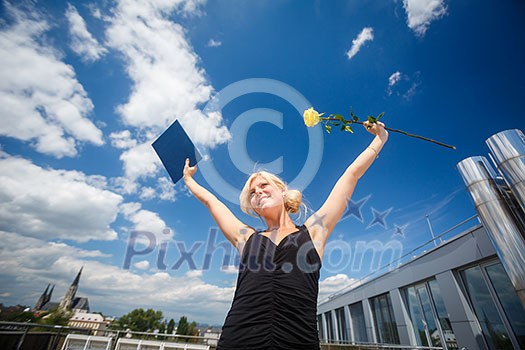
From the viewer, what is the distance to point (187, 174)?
1478 millimetres

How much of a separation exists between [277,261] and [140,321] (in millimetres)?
71248

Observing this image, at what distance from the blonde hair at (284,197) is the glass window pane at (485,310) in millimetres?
5728

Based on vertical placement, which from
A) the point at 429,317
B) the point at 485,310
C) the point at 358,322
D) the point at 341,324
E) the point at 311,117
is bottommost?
the point at 341,324

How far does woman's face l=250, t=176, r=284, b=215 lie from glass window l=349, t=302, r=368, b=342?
38.1ft

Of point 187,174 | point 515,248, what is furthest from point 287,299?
point 515,248

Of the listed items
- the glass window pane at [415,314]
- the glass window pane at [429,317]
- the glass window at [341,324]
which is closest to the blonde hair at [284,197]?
the glass window pane at [429,317]

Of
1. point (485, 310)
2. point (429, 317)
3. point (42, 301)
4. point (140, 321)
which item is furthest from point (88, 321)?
point (485, 310)

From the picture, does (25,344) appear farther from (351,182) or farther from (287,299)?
(351,182)

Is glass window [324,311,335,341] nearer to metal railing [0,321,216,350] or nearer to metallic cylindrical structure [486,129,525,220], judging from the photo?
metal railing [0,321,216,350]

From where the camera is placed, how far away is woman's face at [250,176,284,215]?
1166mm

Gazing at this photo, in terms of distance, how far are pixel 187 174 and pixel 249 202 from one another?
47 centimetres

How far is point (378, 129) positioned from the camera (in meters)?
1.34

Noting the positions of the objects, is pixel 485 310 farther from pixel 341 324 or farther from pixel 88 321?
pixel 88 321

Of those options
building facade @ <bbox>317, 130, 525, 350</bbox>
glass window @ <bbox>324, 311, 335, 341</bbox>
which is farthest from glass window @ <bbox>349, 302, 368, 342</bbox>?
glass window @ <bbox>324, 311, 335, 341</bbox>
